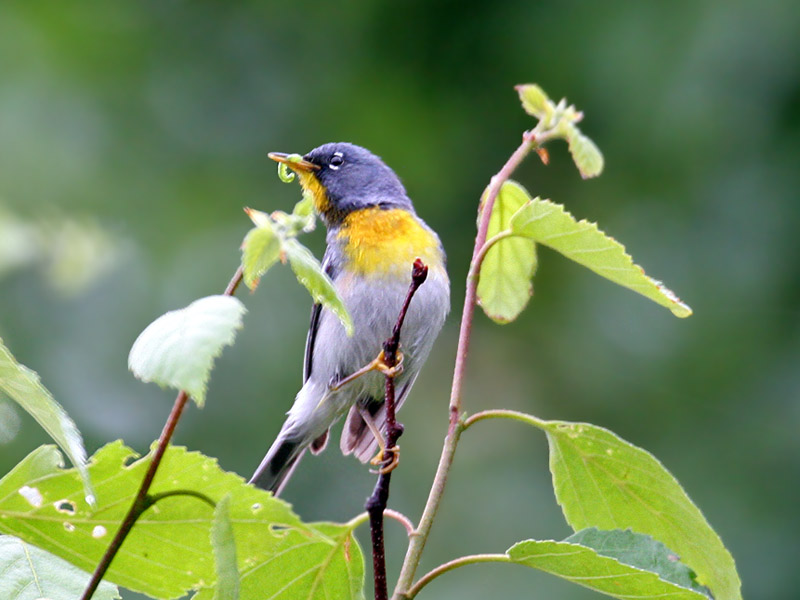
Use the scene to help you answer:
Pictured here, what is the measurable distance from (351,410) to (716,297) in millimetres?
5061

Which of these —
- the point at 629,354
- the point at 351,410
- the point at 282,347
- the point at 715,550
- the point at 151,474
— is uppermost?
the point at 629,354

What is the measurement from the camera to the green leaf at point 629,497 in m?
1.25

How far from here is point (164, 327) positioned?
88cm

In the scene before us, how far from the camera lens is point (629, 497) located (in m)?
1.31

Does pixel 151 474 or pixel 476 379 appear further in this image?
pixel 476 379

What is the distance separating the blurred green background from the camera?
6641mm

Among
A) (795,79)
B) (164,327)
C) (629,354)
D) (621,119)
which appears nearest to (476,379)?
(629,354)

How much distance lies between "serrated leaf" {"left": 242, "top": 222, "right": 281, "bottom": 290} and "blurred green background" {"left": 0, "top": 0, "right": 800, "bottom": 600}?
489cm

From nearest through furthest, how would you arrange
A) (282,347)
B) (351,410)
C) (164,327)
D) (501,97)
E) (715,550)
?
1. (164,327)
2. (715,550)
3. (351,410)
4. (282,347)
5. (501,97)

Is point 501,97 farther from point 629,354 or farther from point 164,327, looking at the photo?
point 164,327

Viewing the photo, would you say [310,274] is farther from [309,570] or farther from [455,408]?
[309,570]

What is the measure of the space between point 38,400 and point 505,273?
0.86m

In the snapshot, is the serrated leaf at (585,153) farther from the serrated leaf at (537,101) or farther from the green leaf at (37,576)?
the green leaf at (37,576)

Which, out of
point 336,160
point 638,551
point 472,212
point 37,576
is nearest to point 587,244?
point 638,551
